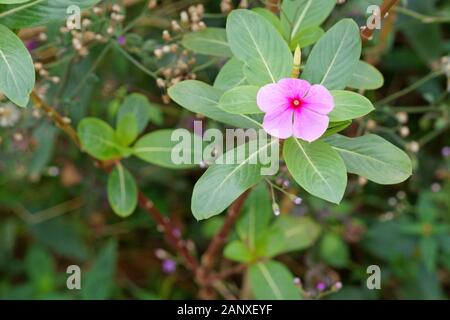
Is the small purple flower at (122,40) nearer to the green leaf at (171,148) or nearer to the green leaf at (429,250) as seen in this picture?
the green leaf at (171,148)

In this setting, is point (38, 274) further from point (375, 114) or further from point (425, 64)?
point (425, 64)

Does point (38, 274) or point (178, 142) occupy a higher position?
point (178, 142)

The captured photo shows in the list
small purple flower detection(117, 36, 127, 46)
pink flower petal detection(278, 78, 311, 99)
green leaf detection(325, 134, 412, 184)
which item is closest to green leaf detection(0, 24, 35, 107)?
small purple flower detection(117, 36, 127, 46)

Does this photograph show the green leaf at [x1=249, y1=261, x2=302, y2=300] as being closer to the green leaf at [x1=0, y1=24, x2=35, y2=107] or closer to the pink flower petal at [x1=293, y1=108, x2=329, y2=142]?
the pink flower petal at [x1=293, y1=108, x2=329, y2=142]

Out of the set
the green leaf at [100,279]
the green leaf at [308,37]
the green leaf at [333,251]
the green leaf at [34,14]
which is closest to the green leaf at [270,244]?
the green leaf at [333,251]

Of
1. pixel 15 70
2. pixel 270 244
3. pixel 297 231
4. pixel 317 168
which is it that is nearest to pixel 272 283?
pixel 270 244
